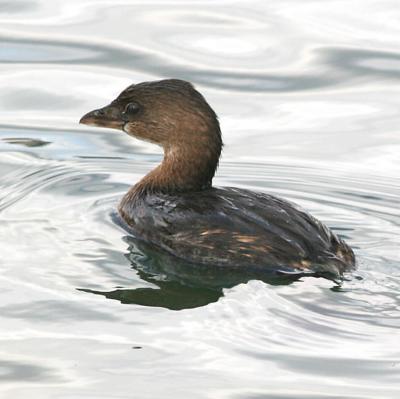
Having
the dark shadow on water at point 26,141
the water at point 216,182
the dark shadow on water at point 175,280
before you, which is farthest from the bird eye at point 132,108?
the dark shadow on water at point 26,141

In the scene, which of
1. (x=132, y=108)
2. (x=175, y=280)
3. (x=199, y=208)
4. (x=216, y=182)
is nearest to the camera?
(x=175, y=280)

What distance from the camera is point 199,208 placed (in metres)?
9.08

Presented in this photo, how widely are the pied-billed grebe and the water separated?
20cm

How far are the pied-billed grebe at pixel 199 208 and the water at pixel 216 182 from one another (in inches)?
7.8

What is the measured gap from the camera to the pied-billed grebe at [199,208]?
342 inches

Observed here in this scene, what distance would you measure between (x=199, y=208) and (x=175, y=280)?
0.58 meters

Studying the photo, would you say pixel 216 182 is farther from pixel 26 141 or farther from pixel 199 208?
pixel 26 141

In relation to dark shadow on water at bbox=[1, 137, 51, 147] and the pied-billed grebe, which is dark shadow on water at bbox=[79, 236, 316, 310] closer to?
the pied-billed grebe

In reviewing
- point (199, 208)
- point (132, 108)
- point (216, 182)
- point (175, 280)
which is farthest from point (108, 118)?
point (175, 280)

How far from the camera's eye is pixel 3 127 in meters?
11.9

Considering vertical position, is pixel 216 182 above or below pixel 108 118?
below

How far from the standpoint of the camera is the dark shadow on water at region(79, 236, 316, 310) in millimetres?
8320

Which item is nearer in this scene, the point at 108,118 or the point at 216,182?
the point at 108,118

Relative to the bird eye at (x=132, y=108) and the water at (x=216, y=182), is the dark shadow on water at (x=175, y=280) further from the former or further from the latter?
the bird eye at (x=132, y=108)
